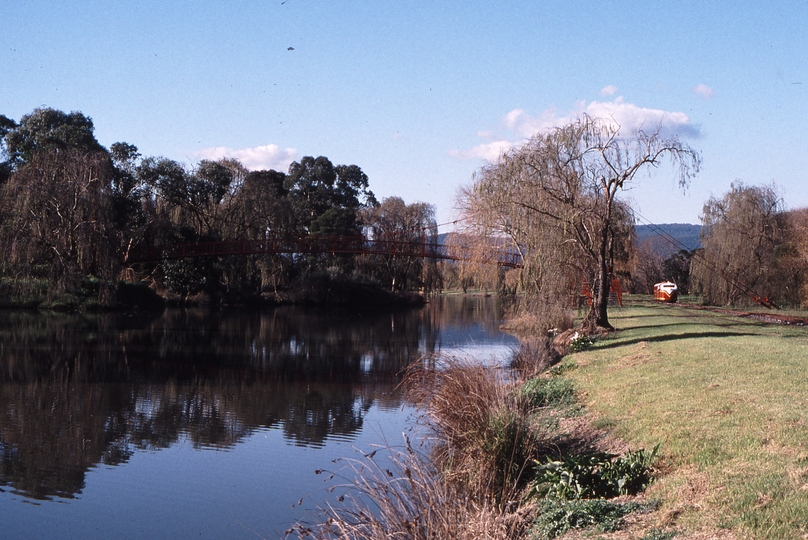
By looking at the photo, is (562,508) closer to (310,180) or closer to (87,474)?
(87,474)

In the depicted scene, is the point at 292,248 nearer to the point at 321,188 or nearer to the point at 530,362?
the point at 321,188

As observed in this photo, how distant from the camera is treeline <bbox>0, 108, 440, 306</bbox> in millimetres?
36344

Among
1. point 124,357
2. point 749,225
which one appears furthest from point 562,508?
point 749,225

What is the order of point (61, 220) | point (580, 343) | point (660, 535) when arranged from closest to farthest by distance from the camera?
point (660, 535) < point (580, 343) < point (61, 220)

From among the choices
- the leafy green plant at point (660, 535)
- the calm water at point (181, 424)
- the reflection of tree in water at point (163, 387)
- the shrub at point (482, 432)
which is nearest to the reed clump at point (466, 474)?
the shrub at point (482, 432)

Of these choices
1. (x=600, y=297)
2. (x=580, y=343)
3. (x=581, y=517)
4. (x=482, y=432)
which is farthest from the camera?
(x=600, y=297)

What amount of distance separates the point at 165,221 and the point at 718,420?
43870mm

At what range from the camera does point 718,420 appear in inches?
352

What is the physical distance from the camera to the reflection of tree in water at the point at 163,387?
12.3m

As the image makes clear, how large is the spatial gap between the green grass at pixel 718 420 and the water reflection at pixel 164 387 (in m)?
4.79

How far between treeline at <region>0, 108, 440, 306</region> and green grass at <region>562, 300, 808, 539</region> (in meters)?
27.0

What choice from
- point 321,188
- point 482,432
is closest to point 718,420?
point 482,432

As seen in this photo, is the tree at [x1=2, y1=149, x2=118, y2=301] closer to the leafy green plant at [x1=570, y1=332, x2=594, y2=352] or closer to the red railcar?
the leafy green plant at [x1=570, y1=332, x2=594, y2=352]

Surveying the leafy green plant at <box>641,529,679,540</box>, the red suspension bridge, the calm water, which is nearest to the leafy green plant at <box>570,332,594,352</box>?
the calm water
